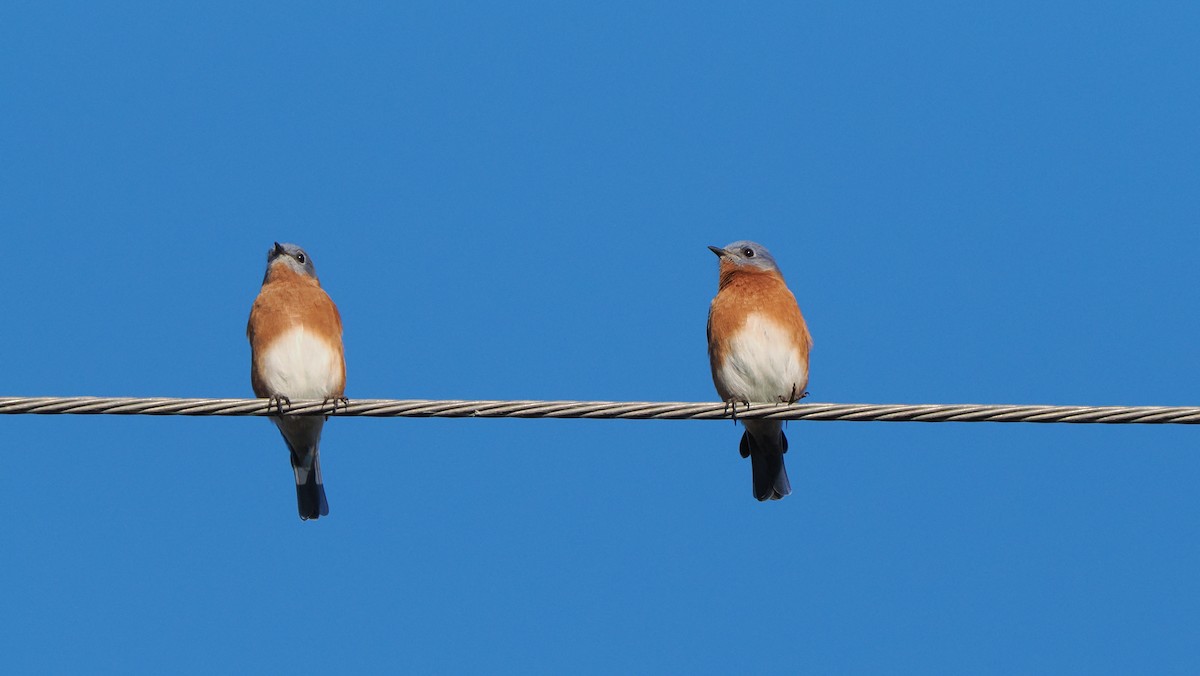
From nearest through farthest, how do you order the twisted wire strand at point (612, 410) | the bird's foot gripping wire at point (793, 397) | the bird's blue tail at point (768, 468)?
the twisted wire strand at point (612, 410) → the bird's foot gripping wire at point (793, 397) → the bird's blue tail at point (768, 468)

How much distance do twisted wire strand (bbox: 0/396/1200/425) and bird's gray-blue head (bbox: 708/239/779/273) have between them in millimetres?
3125

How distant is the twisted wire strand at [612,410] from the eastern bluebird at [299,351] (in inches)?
76.2

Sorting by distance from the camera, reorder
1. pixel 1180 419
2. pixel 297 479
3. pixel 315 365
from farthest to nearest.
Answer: pixel 297 479 → pixel 315 365 → pixel 1180 419

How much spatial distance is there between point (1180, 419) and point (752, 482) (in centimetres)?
362

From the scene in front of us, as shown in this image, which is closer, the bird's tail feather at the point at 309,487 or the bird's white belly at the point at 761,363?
the bird's white belly at the point at 761,363

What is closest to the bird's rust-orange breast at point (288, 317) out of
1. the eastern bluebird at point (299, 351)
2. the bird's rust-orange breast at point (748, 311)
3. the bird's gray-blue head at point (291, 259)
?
the eastern bluebird at point (299, 351)

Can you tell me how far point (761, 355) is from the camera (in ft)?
29.2

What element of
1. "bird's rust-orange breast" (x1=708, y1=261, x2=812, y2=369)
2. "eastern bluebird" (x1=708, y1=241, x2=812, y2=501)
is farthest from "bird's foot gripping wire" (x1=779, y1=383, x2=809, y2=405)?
"bird's rust-orange breast" (x1=708, y1=261, x2=812, y2=369)

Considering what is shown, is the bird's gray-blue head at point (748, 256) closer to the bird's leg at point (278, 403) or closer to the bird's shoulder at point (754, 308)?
the bird's shoulder at point (754, 308)

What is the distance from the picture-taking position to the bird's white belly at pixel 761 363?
8906 millimetres

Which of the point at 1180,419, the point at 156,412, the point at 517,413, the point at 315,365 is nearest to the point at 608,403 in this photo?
the point at 517,413

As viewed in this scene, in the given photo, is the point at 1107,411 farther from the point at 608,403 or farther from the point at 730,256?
the point at 730,256

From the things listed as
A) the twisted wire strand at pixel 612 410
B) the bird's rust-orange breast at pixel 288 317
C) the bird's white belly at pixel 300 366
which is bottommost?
the twisted wire strand at pixel 612 410

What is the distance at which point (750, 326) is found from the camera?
899cm
